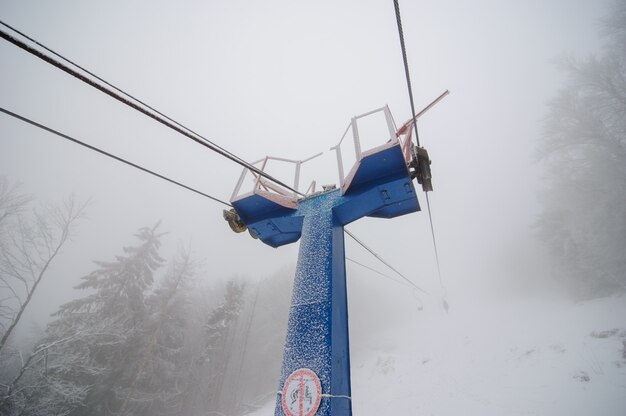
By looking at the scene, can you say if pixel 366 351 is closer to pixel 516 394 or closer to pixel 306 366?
pixel 516 394

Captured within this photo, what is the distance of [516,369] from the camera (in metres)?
11.4

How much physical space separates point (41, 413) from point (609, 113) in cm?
3725

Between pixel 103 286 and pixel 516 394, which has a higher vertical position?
pixel 103 286

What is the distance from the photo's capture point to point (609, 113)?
17.3 metres

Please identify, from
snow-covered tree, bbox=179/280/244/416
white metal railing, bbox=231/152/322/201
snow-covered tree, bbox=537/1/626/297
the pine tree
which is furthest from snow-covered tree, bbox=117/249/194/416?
snow-covered tree, bbox=537/1/626/297

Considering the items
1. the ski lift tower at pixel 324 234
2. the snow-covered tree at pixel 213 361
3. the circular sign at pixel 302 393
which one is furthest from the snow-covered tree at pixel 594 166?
the snow-covered tree at pixel 213 361

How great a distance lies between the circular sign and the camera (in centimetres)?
271

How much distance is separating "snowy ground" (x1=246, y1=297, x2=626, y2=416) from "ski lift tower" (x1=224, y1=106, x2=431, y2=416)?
8744 mm

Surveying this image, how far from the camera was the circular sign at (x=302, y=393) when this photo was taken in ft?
8.89

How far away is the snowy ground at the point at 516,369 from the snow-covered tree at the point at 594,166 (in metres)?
2.55

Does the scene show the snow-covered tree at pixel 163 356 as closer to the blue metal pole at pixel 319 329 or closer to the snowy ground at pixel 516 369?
the snowy ground at pixel 516 369

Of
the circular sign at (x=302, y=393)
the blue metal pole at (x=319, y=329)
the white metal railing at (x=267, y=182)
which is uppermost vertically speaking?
the white metal railing at (x=267, y=182)

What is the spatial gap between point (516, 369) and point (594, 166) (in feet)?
54.4

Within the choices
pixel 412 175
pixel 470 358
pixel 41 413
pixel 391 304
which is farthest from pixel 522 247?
pixel 41 413
